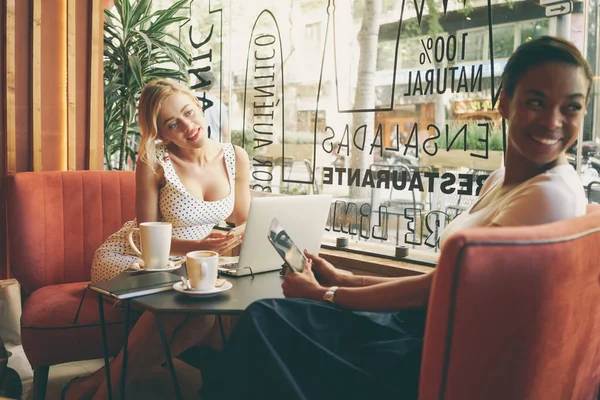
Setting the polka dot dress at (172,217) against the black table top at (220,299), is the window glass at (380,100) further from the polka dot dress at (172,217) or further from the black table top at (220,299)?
the black table top at (220,299)

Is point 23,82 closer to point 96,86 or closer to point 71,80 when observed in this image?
point 71,80

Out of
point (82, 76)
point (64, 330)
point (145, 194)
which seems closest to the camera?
point (64, 330)

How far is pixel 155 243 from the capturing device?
6.37 ft

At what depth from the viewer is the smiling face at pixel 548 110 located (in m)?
1.41

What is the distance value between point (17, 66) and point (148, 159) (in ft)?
4.01

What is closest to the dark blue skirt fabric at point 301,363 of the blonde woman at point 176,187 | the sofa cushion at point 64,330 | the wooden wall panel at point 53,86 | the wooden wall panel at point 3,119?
the blonde woman at point 176,187

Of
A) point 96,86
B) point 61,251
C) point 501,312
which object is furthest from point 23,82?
point 501,312

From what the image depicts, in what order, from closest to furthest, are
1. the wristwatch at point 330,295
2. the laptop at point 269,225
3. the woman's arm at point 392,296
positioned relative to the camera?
1. the woman's arm at point 392,296
2. the wristwatch at point 330,295
3. the laptop at point 269,225

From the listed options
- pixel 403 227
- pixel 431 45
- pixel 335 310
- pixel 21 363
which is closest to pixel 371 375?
pixel 335 310

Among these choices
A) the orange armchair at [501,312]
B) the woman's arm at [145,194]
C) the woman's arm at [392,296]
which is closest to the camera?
the orange armchair at [501,312]

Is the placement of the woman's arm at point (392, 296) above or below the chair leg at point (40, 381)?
above

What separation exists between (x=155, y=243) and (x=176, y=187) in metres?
0.61

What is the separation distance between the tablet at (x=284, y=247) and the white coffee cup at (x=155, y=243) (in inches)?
18.2

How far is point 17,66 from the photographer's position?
315cm
